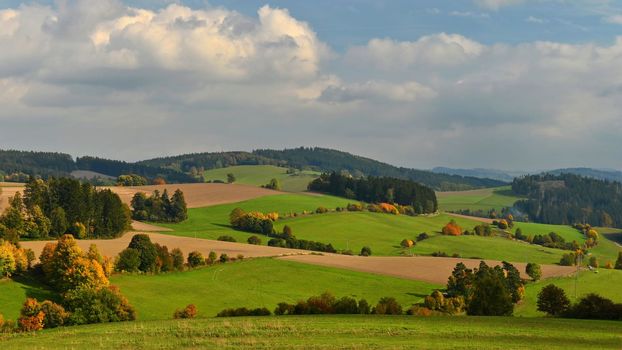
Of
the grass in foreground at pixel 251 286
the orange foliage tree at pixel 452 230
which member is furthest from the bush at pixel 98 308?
the orange foliage tree at pixel 452 230

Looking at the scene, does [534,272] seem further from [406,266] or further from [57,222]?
[57,222]

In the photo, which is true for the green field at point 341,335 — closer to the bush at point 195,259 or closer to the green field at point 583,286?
the green field at point 583,286

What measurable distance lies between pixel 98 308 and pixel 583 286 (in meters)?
77.6

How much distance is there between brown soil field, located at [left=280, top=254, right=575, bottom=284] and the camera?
109m

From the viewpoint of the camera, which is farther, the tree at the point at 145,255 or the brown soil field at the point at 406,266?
the brown soil field at the point at 406,266

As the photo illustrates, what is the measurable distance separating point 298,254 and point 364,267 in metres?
16.3

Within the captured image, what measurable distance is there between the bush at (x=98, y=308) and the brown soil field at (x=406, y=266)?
4900 cm

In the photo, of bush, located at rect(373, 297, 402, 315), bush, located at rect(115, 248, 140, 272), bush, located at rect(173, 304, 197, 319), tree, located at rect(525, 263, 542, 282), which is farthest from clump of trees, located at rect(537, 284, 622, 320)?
bush, located at rect(115, 248, 140, 272)

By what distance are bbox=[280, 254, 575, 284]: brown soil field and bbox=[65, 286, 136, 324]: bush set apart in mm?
49003

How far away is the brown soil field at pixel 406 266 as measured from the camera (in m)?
109

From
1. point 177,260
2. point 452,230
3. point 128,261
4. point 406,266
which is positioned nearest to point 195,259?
point 177,260

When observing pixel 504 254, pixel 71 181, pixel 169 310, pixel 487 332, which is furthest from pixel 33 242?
pixel 504 254

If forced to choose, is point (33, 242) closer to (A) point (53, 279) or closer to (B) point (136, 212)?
(A) point (53, 279)

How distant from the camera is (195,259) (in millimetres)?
106750
